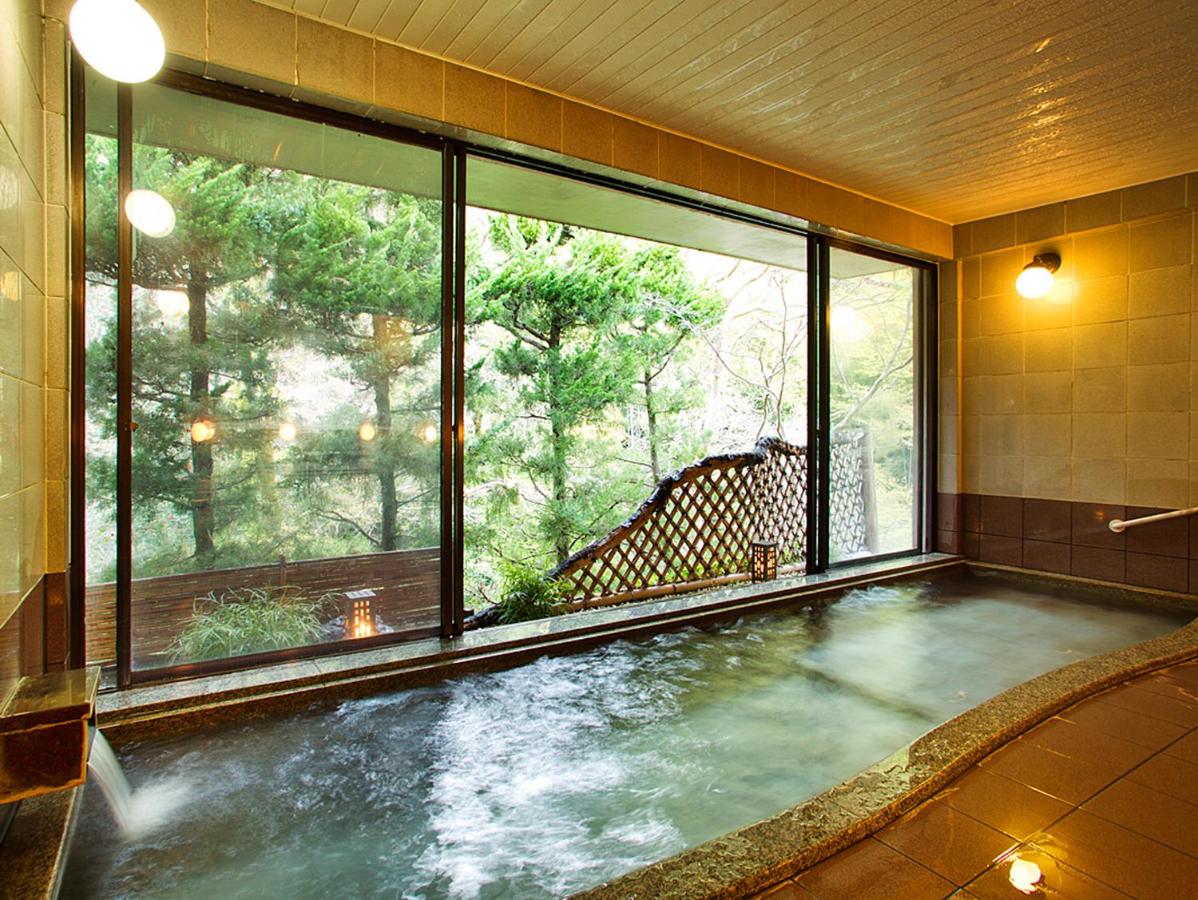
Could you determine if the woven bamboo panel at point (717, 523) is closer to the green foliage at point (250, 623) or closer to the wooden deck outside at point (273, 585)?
the wooden deck outside at point (273, 585)

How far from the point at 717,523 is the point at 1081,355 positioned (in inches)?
109

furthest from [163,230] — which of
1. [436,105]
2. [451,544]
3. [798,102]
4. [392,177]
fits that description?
[798,102]

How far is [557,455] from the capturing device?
6.62 meters

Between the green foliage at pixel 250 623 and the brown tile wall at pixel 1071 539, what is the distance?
4614 millimetres

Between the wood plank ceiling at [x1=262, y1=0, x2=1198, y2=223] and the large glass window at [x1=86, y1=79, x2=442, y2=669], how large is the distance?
0.58 metres

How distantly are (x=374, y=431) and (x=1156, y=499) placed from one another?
4.64m

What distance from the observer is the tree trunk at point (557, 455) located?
21.5ft

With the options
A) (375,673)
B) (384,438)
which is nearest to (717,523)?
(384,438)

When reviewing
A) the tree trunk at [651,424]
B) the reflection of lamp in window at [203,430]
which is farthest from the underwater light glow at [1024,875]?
the tree trunk at [651,424]

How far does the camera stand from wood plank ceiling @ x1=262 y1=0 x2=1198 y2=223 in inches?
100

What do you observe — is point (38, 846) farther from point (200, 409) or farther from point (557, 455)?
point (557, 455)

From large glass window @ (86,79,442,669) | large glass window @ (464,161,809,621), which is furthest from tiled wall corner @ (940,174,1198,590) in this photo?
large glass window @ (86,79,442,669)

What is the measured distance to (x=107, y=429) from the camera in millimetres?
2361

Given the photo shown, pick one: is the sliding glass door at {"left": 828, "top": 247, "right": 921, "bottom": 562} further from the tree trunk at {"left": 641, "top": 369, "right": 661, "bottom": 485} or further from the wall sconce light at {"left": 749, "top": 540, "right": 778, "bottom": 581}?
the tree trunk at {"left": 641, "top": 369, "right": 661, "bottom": 485}
